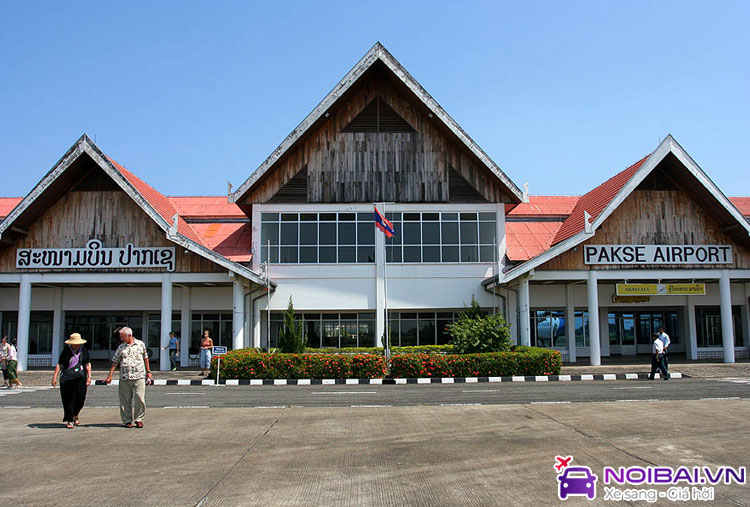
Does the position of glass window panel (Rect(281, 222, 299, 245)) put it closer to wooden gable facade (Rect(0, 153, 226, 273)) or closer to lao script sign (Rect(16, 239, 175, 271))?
wooden gable facade (Rect(0, 153, 226, 273))

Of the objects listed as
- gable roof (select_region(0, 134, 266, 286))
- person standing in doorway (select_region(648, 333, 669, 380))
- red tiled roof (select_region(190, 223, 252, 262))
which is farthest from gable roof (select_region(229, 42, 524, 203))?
person standing in doorway (select_region(648, 333, 669, 380))

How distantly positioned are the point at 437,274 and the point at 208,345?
32.2 feet

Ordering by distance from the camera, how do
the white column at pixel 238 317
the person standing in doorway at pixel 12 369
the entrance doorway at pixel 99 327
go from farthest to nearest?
the entrance doorway at pixel 99 327 → the white column at pixel 238 317 → the person standing in doorway at pixel 12 369

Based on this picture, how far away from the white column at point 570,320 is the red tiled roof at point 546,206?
4.38 m

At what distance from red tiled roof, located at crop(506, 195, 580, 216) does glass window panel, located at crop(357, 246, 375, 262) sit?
7337mm

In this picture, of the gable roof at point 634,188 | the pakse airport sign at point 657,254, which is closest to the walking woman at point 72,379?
the gable roof at point 634,188

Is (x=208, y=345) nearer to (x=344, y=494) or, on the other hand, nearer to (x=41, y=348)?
(x=41, y=348)

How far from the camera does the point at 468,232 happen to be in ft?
86.8

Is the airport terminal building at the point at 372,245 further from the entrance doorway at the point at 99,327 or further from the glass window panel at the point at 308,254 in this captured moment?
the entrance doorway at the point at 99,327

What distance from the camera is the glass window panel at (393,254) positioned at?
26.4 m

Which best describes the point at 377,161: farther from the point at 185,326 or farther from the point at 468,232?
the point at 185,326

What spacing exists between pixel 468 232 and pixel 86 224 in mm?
15544

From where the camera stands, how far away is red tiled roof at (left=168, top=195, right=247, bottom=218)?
29.9 meters

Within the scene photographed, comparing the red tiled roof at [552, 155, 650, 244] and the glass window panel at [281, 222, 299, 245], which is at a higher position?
the red tiled roof at [552, 155, 650, 244]
